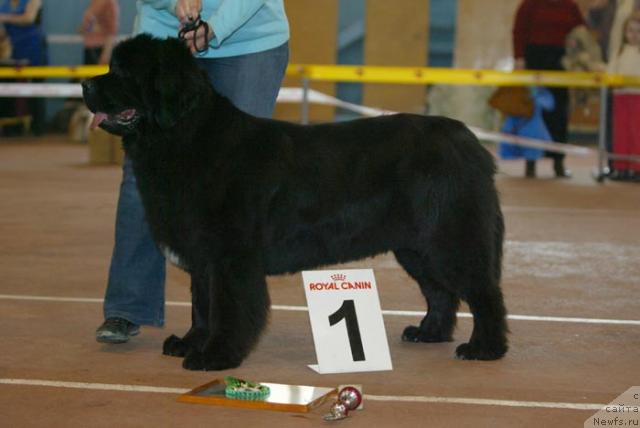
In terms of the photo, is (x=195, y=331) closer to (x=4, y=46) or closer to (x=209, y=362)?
(x=209, y=362)

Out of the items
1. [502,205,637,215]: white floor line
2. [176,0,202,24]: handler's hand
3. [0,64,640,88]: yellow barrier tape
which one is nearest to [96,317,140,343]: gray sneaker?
[176,0,202,24]: handler's hand

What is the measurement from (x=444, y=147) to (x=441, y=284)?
624 mm

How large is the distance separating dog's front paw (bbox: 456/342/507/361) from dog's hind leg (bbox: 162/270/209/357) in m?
1.03

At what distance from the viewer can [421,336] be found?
4523 mm

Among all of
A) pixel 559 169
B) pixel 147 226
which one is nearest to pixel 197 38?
pixel 147 226

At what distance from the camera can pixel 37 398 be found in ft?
11.7

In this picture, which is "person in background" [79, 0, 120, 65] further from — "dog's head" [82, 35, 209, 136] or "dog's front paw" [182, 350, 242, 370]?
"dog's front paw" [182, 350, 242, 370]

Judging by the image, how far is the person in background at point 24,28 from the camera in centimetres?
1617

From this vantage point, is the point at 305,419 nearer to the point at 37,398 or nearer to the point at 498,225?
the point at 37,398

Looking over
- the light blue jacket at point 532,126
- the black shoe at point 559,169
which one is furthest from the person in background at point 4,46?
the black shoe at point 559,169

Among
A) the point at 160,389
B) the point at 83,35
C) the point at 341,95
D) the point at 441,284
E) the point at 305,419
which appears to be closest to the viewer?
the point at 305,419

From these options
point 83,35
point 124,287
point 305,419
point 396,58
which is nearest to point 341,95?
point 396,58

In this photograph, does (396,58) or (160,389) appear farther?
(396,58)

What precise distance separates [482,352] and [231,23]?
1637 millimetres
